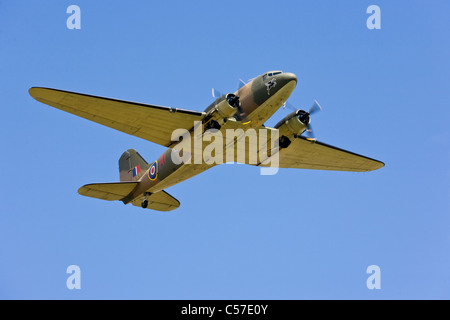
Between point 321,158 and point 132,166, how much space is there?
1349cm

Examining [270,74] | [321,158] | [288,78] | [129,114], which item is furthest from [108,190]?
[321,158]

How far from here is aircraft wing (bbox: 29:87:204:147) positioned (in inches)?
1191

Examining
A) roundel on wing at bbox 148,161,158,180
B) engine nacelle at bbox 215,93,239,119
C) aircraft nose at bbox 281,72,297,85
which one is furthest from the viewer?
roundel on wing at bbox 148,161,158,180

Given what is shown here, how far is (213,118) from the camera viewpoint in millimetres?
31109

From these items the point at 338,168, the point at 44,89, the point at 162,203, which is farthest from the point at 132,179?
the point at 338,168

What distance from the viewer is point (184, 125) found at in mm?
32469

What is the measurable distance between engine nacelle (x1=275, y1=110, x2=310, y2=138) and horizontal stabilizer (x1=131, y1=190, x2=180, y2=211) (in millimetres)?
10195

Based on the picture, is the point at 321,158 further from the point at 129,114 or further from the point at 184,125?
the point at 129,114

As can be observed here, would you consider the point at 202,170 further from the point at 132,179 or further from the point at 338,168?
the point at 338,168

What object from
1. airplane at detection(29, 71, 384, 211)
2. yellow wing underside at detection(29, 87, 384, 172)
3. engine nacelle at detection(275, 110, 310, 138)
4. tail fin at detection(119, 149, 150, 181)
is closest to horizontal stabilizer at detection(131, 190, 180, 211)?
airplane at detection(29, 71, 384, 211)

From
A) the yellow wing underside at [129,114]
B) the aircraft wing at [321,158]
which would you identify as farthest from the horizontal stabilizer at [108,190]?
the aircraft wing at [321,158]

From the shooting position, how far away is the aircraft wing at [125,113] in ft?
99.2

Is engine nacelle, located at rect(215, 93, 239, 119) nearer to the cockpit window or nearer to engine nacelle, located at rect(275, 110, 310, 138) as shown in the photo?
the cockpit window

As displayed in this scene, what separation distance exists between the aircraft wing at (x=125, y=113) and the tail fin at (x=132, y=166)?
19.5 feet
